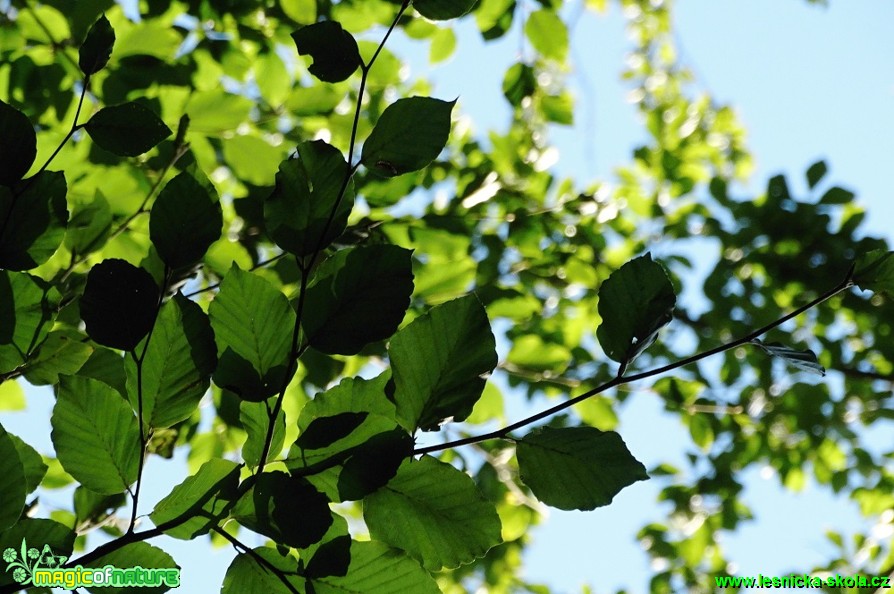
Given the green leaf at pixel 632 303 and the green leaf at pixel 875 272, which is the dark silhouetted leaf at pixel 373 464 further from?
the green leaf at pixel 875 272

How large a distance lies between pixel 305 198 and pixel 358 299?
0.08 meters

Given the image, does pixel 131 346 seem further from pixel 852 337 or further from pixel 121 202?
pixel 852 337

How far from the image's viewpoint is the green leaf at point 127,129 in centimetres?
56

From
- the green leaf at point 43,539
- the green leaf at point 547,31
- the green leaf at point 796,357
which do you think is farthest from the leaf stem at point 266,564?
the green leaf at point 547,31

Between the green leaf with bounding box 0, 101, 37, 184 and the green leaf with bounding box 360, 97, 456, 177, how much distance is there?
9.1 inches

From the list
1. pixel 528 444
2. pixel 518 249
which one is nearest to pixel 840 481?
pixel 518 249

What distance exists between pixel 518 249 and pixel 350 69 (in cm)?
95

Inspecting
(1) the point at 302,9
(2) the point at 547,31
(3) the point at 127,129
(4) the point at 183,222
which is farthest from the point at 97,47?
(2) the point at 547,31

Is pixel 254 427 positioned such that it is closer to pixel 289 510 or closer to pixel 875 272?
pixel 289 510

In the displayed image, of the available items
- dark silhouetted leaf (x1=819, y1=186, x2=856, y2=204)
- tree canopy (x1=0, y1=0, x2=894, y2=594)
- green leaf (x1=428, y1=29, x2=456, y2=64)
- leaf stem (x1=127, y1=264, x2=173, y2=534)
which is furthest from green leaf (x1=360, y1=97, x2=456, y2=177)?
dark silhouetted leaf (x1=819, y1=186, x2=856, y2=204)

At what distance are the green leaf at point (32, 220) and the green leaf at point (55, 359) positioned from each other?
0.55 feet

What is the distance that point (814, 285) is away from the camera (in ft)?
5.84

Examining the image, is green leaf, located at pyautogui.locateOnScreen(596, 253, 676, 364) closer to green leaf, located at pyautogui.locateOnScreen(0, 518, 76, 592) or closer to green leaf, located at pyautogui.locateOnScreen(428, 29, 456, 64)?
green leaf, located at pyautogui.locateOnScreen(0, 518, 76, 592)

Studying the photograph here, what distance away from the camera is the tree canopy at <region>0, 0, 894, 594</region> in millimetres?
471
